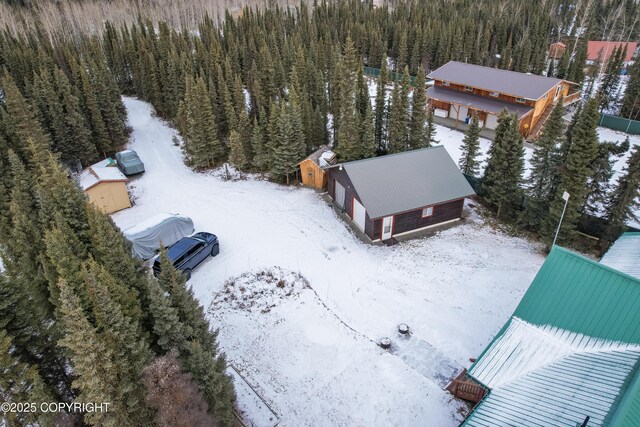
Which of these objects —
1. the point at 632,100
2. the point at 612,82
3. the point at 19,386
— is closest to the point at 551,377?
the point at 19,386

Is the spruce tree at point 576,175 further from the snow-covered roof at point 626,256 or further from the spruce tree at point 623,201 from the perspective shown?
the snow-covered roof at point 626,256

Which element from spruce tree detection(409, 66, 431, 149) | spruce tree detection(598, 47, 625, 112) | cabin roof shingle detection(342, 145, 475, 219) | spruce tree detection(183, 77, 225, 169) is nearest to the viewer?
cabin roof shingle detection(342, 145, 475, 219)

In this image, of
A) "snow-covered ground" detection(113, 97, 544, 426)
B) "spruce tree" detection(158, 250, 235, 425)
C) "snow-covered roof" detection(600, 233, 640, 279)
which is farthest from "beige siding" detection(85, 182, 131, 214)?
"snow-covered roof" detection(600, 233, 640, 279)

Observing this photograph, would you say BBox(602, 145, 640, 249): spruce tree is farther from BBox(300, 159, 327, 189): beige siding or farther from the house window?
BBox(300, 159, 327, 189): beige siding

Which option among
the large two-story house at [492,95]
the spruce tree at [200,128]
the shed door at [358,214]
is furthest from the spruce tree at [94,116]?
the large two-story house at [492,95]

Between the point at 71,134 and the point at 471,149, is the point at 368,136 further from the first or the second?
the point at 71,134

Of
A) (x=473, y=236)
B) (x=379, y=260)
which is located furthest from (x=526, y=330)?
(x=473, y=236)

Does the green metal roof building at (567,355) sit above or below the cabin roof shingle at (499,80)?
below
